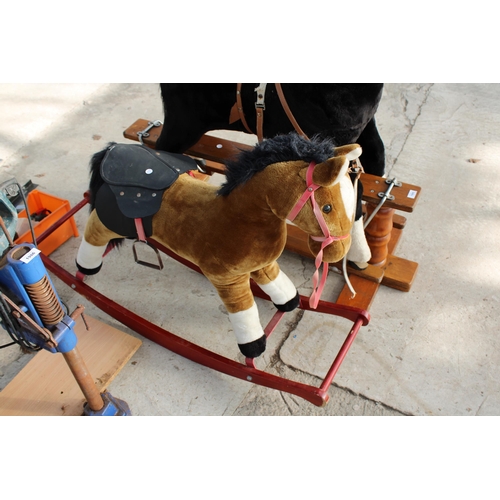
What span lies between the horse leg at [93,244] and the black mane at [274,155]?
23.0 inches

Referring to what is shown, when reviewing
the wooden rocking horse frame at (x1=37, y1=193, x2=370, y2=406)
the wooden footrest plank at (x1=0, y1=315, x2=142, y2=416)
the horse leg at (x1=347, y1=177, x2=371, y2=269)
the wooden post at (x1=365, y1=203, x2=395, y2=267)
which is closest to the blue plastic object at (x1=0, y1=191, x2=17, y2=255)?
the wooden rocking horse frame at (x1=37, y1=193, x2=370, y2=406)

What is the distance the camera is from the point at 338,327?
2135 millimetres

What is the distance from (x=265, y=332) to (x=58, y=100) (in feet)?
7.96

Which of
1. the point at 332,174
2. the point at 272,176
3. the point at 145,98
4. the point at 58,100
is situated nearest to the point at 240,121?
the point at 272,176

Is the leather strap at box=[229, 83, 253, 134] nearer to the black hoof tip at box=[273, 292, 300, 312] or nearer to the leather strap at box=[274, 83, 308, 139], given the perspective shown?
the leather strap at box=[274, 83, 308, 139]

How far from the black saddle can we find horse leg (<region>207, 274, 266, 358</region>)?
322mm

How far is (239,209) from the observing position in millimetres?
1455

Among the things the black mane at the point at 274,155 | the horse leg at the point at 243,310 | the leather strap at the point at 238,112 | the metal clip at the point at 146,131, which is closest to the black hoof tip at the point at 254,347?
A: the horse leg at the point at 243,310

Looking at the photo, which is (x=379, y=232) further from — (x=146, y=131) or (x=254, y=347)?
(x=146, y=131)

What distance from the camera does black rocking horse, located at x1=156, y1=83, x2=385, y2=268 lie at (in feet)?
5.51

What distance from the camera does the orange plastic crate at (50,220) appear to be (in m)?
2.38

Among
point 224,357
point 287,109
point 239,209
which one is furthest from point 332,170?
point 224,357

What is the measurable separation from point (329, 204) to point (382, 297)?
1.04 m

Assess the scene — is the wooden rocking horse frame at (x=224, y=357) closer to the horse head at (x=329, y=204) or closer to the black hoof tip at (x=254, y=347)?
the black hoof tip at (x=254, y=347)
